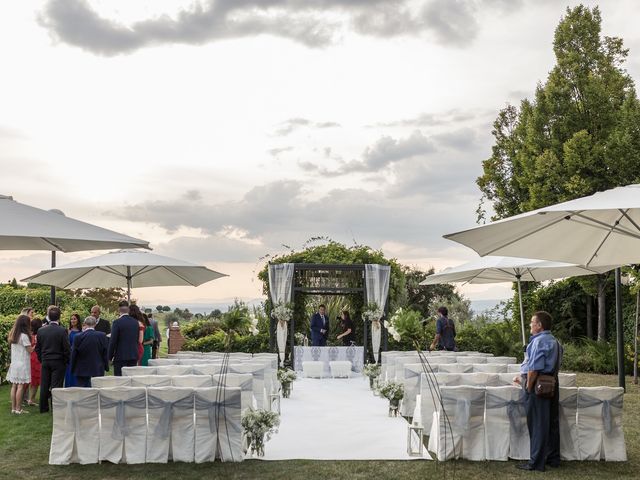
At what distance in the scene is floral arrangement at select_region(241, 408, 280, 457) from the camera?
25.9ft

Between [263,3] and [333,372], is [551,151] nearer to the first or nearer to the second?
[333,372]

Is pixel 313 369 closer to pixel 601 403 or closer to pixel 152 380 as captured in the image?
pixel 152 380

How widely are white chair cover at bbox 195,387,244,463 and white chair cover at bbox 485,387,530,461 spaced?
9.12ft

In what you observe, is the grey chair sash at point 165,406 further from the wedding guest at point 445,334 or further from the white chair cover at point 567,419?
the wedding guest at point 445,334

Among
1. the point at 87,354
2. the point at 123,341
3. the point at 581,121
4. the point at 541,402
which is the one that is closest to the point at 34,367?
the point at 123,341

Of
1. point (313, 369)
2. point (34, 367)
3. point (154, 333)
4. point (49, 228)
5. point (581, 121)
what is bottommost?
point (313, 369)

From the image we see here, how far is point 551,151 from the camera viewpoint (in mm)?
21766

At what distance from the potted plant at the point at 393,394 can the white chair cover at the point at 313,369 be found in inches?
222

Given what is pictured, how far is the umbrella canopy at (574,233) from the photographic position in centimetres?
624

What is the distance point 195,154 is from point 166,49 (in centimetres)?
231

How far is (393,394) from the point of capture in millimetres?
11055

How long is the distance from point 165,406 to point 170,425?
240 millimetres

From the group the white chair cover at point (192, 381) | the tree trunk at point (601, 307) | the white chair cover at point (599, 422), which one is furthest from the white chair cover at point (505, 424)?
the tree trunk at point (601, 307)

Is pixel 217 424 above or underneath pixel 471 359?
underneath
